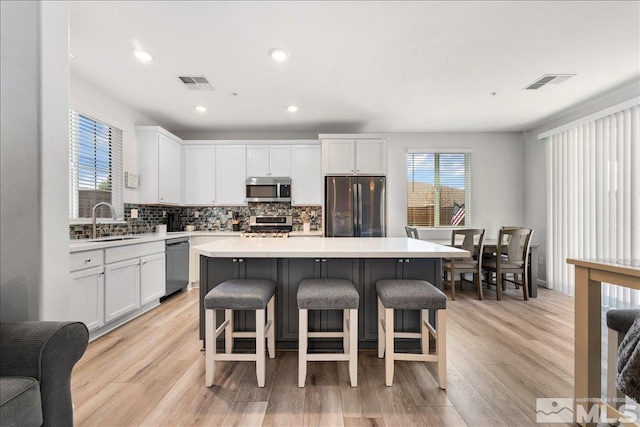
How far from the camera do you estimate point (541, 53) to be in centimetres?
254

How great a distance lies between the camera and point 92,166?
326 cm

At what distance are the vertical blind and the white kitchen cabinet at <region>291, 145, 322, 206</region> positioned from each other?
12.0ft

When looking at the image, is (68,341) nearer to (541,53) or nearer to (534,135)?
(541,53)

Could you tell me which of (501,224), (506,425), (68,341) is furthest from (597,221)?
(68,341)

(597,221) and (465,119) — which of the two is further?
(465,119)

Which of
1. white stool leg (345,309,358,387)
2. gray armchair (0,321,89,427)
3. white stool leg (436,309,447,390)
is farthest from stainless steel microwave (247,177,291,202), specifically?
gray armchair (0,321,89,427)

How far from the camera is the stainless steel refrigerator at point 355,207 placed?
4.27m

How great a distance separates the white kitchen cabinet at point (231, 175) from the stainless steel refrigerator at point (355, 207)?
1524 millimetres

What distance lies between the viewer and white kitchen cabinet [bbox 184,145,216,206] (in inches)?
185

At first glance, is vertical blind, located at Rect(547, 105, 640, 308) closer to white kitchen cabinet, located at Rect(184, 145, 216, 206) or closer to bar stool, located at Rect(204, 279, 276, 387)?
bar stool, located at Rect(204, 279, 276, 387)

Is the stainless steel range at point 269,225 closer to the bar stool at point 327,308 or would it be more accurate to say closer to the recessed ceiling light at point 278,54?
the recessed ceiling light at point 278,54

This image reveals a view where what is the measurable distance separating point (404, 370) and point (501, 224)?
13.6ft

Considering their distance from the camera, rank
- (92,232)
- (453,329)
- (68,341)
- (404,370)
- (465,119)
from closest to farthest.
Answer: (68,341) → (404,370) → (453,329) → (92,232) → (465,119)

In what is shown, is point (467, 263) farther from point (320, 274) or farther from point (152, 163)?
point (152, 163)
